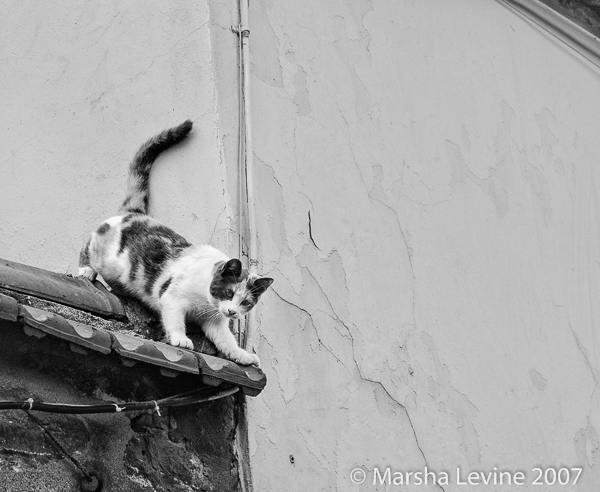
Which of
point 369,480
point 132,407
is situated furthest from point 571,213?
point 132,407

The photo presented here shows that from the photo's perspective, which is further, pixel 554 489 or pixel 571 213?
pixel 571 213

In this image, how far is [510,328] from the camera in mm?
5039

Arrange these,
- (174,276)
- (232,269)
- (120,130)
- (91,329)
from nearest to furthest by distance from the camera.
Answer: (91,329), (232,269), (174,276), (120,130)

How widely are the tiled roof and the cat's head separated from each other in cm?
25

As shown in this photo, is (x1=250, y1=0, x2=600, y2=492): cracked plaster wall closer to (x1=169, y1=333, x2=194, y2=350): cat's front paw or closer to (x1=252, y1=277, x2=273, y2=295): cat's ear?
(x1=252, y1=277, x2=273, y2=295): cat's ear

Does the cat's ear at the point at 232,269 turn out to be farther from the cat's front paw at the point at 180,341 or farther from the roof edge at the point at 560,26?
the roof edge at the point at 560,26

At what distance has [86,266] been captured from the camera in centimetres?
386

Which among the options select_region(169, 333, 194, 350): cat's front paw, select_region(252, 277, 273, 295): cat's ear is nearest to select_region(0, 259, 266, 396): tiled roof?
select_region(169, 333, 194, 350): cat's front paw

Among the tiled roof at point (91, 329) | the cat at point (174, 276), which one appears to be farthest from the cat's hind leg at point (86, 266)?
the tiled roof at point (91, 329)

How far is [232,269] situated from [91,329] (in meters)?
0.72

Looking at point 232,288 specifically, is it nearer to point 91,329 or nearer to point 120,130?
point 91,329

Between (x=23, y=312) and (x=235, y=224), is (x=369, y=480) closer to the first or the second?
(x=235, y=224)

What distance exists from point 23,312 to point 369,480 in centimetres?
187

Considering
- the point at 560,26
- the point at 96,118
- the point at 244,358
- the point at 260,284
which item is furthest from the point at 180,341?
the point at 560,26
